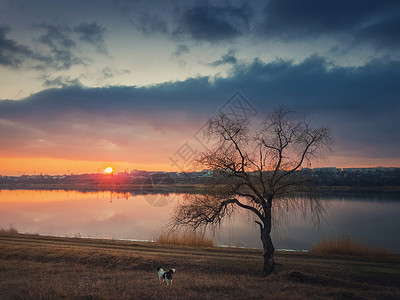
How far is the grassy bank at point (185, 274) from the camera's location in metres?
9.59

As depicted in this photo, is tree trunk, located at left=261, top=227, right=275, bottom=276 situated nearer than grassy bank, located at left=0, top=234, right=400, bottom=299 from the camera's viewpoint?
No

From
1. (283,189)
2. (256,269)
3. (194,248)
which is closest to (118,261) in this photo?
(194,248)

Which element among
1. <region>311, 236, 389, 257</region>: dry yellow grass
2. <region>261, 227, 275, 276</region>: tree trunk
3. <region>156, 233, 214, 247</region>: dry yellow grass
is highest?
<region>261, 227, 275, 276</region>: tree trunk

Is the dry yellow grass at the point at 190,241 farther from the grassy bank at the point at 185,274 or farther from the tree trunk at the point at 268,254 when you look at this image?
the tree trunk at the point at 268,254

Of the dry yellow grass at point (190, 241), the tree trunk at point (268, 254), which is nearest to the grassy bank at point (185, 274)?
the tree trunk at point (268, 254)

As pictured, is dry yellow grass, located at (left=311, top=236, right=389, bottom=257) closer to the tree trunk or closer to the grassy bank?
the grassy bank

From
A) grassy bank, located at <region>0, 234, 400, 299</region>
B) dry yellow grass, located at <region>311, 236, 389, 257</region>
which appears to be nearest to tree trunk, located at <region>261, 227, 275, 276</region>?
grassy bank, located at <region>0, 234, 400, 299</region>

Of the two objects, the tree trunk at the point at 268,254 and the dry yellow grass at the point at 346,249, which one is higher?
the tree trunk at the point at 268,254

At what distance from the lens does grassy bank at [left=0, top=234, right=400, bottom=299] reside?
959 cm

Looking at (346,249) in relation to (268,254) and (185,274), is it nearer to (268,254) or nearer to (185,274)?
(268,254)

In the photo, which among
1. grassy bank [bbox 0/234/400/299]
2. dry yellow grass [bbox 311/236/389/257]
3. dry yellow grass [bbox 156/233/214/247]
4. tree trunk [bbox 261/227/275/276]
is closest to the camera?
grassy bank [bbox 0/234/400/299]

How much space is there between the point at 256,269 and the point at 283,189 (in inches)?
188

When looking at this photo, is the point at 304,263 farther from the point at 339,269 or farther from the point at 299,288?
the point at 299,288

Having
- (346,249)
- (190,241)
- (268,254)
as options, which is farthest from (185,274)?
(346,249)
